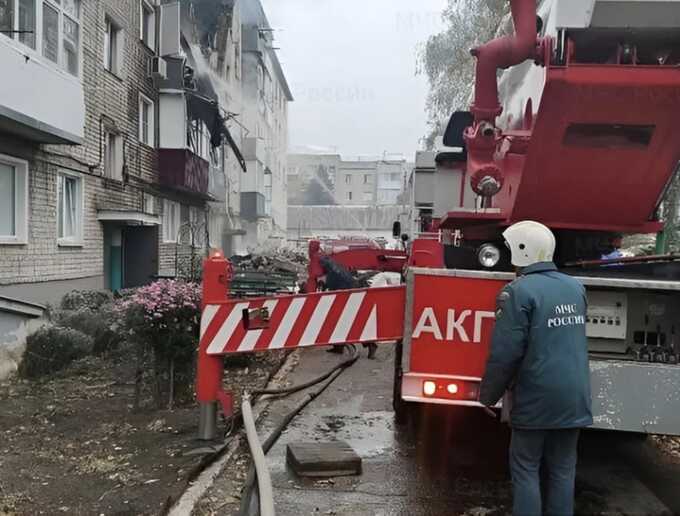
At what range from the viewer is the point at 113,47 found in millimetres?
15000

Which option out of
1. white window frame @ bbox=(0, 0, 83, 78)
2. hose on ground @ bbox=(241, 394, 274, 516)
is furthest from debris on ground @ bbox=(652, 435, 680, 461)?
white window frame @ bbox=(0, 0, 83, 78)

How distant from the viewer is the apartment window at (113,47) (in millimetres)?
14656

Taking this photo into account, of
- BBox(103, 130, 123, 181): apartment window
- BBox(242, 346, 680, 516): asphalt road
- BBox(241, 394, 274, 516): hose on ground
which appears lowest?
BBox(242, 346, 680, 516): asphalt road

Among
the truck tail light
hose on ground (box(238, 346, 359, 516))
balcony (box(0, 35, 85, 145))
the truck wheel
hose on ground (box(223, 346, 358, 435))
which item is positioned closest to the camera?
hose on ground (box(238, 346, 359, 516))

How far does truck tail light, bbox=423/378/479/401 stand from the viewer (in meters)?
4.12

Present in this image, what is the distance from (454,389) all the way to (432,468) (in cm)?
111

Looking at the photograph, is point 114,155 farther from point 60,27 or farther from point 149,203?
point 60,27

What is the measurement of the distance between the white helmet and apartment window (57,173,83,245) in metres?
A: 9.97

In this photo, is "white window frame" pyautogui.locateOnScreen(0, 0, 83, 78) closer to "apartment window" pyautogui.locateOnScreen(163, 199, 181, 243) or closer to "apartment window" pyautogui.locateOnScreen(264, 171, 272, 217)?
"apartment window" pyautogui.locateOnScreen(163, 199, 181, 243)

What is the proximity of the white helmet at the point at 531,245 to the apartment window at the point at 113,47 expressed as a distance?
13.2 meters

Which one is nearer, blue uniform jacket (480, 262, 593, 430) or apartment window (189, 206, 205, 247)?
blue uniform jacket (480, 262, 593, 430)

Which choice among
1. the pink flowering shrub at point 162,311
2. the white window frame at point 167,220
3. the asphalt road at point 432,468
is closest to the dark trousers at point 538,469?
the asphalt road at point 432,468

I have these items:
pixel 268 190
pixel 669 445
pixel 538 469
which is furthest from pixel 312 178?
pixel 538 469

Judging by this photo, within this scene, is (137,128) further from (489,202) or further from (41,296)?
(489,202)
